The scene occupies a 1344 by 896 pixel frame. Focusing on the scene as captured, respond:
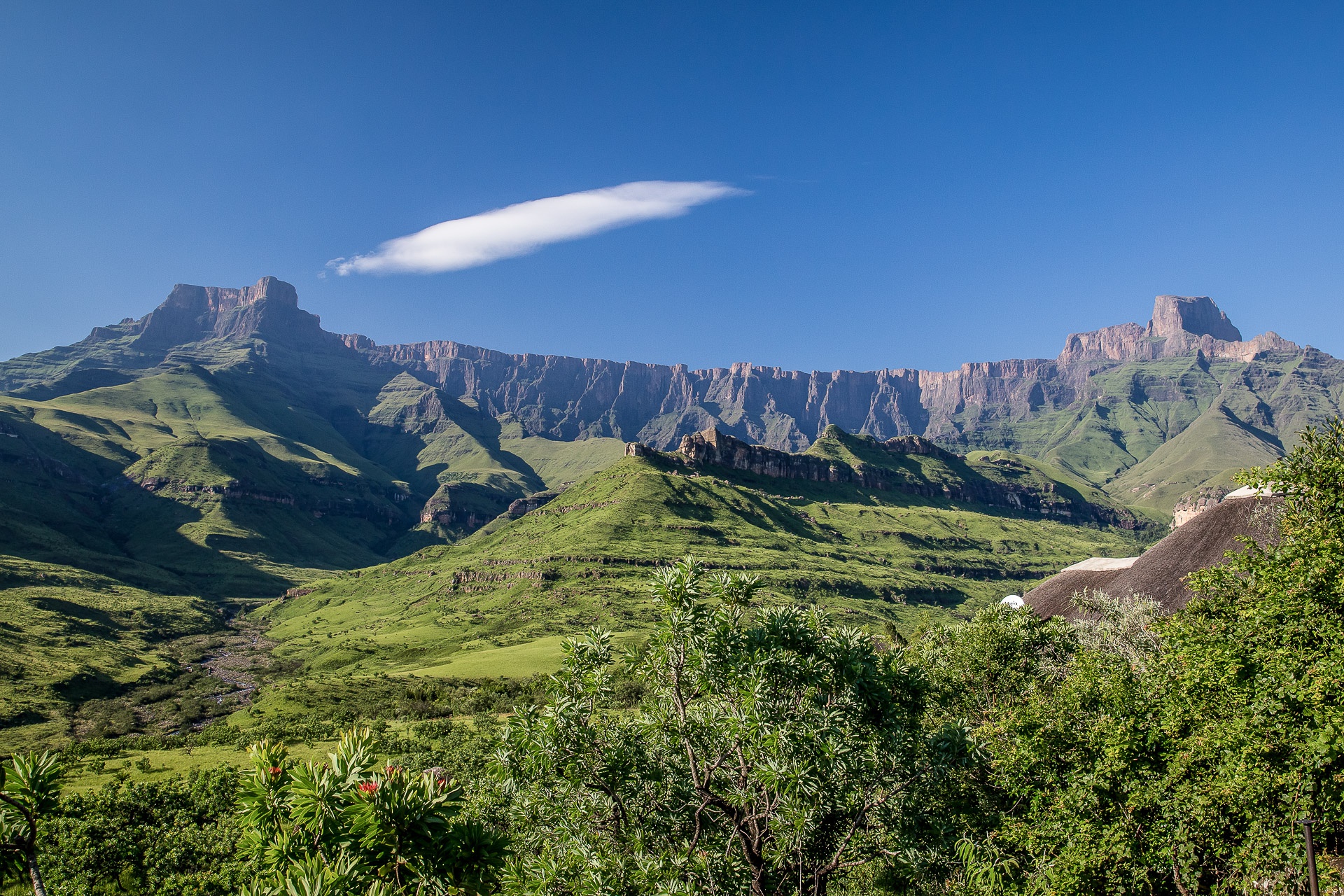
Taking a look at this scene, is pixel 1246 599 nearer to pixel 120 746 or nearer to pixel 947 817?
pixel 947 817

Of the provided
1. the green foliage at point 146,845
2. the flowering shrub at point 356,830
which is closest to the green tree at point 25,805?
the flowering shrub at point 356,830

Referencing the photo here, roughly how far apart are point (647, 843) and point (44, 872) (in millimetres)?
27608

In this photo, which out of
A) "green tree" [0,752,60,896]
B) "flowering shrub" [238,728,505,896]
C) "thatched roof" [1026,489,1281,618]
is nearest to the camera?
"flowering shrub" [238,728,505,896]

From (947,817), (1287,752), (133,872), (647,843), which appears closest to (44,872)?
(133,872)

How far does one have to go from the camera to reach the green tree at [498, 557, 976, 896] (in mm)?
12828

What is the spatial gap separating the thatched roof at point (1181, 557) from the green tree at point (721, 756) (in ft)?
162

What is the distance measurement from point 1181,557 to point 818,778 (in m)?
63.2

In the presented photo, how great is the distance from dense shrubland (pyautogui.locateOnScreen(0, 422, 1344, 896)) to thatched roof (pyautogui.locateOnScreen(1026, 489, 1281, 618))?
37.8 metres

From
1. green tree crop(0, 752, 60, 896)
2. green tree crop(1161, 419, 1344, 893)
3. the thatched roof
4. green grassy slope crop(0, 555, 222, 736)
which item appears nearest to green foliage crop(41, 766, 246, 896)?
green tree crop(0, 752, 60, 896)

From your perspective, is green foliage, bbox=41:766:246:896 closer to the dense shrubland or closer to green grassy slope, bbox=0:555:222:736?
the dense shrubland


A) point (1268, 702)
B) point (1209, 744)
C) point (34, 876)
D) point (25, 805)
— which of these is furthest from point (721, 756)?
point (1268, 702)

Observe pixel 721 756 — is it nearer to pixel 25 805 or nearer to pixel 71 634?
pixel 25 805

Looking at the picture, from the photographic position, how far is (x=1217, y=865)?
2175 centimetres

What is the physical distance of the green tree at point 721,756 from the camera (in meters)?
12.8
